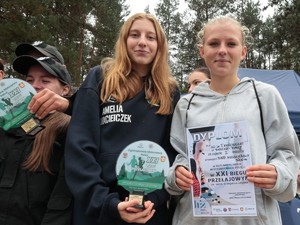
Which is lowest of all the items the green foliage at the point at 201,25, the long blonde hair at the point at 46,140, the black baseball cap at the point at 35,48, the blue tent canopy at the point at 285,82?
the long blonde hair at the point at 46,140

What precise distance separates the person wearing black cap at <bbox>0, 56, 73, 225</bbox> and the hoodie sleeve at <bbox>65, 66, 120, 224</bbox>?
184mm

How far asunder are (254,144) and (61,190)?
992 millimetres

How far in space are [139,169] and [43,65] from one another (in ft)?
2.91

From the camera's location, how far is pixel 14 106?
1842 millimetres

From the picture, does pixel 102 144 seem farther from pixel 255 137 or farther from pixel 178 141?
pixel 255 137

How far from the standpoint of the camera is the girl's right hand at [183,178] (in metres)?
1.75

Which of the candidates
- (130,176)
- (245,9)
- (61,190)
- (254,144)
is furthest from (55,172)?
(245,9)

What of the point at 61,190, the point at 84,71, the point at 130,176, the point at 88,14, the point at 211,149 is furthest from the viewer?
the point at 84,71

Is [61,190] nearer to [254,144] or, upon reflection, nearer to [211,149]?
[211,149]

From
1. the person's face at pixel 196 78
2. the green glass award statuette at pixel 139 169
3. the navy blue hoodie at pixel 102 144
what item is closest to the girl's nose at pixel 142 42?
the navy blue hoodie at pixel 102 144

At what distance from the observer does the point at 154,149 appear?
1643 millimetres

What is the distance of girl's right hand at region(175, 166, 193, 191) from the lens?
1.75 meters

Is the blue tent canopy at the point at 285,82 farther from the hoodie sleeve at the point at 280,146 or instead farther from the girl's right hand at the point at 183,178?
the girl's right hand at the point at 183,178

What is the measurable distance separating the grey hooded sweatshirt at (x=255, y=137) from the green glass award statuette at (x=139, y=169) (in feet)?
0.63
